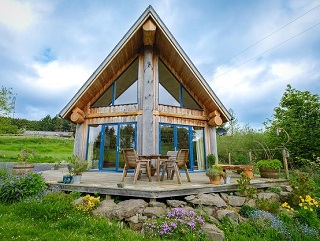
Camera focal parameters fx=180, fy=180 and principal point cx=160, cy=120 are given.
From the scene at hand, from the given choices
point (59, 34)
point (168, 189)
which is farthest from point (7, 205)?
point (59, 34)

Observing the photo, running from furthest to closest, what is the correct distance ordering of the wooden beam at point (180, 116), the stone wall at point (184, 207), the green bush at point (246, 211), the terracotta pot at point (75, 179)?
1. the wooden beam at point (180, 116)
2. the terracotta pot at point (75, 179)
3. the green bush at point (246, 211)
4. the stone wall at point (184, 207)

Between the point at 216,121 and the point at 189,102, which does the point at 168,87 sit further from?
the point at 216,121

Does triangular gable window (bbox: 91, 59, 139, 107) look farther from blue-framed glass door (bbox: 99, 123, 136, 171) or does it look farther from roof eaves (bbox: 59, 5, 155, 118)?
blue-framed glass door (bbox: 99, 123, 136, 171)

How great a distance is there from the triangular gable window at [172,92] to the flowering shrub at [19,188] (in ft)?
18.3

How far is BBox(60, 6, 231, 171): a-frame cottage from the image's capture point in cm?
767

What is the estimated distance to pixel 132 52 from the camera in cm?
838

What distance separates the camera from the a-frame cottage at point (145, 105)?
25.2 ft

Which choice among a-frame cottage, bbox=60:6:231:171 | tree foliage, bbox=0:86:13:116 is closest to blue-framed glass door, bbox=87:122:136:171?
a-frame cottage, bbox=60:6:231:171

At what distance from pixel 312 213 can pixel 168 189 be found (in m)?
3.17

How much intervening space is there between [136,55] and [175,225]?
7443 millimetres

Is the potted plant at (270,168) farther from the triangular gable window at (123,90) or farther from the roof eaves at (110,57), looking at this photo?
the roof eaves at (110,57)

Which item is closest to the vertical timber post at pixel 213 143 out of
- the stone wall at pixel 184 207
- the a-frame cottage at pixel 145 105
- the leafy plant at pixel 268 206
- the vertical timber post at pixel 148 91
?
the a-frame cottage at pixel 145 105

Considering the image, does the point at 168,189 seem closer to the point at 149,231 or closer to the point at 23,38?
the point at 149,231

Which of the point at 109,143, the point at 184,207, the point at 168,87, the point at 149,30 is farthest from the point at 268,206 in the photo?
the point at 149,30
